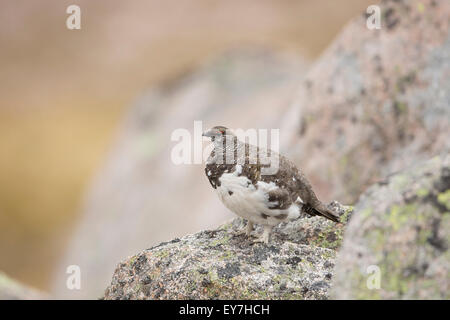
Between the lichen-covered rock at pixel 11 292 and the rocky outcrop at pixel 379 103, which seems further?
the rocky outcrop at pixel 379 103

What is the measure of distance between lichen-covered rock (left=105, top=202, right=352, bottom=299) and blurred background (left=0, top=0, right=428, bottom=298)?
5846 millimetres

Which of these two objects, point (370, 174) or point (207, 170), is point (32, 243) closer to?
point (370, 174)

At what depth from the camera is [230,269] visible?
226 inches

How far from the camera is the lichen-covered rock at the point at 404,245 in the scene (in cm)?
396

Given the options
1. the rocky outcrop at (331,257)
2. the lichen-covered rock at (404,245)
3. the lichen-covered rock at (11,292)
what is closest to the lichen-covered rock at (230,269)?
the rocky outcrop at (331,257)

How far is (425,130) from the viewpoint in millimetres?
10852

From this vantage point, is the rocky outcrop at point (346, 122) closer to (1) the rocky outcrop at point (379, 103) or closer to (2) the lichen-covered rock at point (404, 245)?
(1) the rocky outcrop at point (379, 103)

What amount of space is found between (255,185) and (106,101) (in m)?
27.5

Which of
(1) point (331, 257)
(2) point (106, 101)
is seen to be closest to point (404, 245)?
(1) point (331, 257)

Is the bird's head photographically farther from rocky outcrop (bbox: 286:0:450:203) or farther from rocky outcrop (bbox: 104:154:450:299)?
rocky outcrop (bbox: 286:0:450:203)

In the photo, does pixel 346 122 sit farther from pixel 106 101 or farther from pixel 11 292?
pixel 106 101

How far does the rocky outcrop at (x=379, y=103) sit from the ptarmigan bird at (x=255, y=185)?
470 centimetres

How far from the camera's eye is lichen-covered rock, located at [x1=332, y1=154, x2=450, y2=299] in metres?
3.96

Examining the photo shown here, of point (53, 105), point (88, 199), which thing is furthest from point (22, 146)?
point (88, 199)
